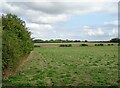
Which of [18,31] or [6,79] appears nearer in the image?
[6,79]

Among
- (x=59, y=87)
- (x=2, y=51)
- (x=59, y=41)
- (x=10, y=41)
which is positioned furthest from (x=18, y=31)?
(x=59, y=41)

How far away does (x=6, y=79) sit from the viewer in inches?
513

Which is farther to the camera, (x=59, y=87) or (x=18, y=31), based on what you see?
(x=18, y=31)

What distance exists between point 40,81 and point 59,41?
8688 cm

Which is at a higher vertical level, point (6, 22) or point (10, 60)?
point (6, 22)

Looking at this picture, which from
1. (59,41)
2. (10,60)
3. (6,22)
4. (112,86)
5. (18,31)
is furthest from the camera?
(59,41)

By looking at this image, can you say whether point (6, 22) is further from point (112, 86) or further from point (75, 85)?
point (112, 86)

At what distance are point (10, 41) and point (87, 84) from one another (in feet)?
13.4

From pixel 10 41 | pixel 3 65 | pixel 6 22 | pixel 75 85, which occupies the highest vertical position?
pixel 6 22

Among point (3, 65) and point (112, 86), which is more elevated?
point (3, 65)

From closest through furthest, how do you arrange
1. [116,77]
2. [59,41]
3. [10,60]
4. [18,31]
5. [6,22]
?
[10,60] → [116,77] → [6,22] → [18,31] → [59,41]

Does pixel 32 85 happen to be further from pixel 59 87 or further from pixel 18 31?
pixel 18 31

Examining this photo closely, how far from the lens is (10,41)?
13359 millimetres

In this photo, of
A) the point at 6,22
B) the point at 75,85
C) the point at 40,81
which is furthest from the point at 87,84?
the point at 6,22
